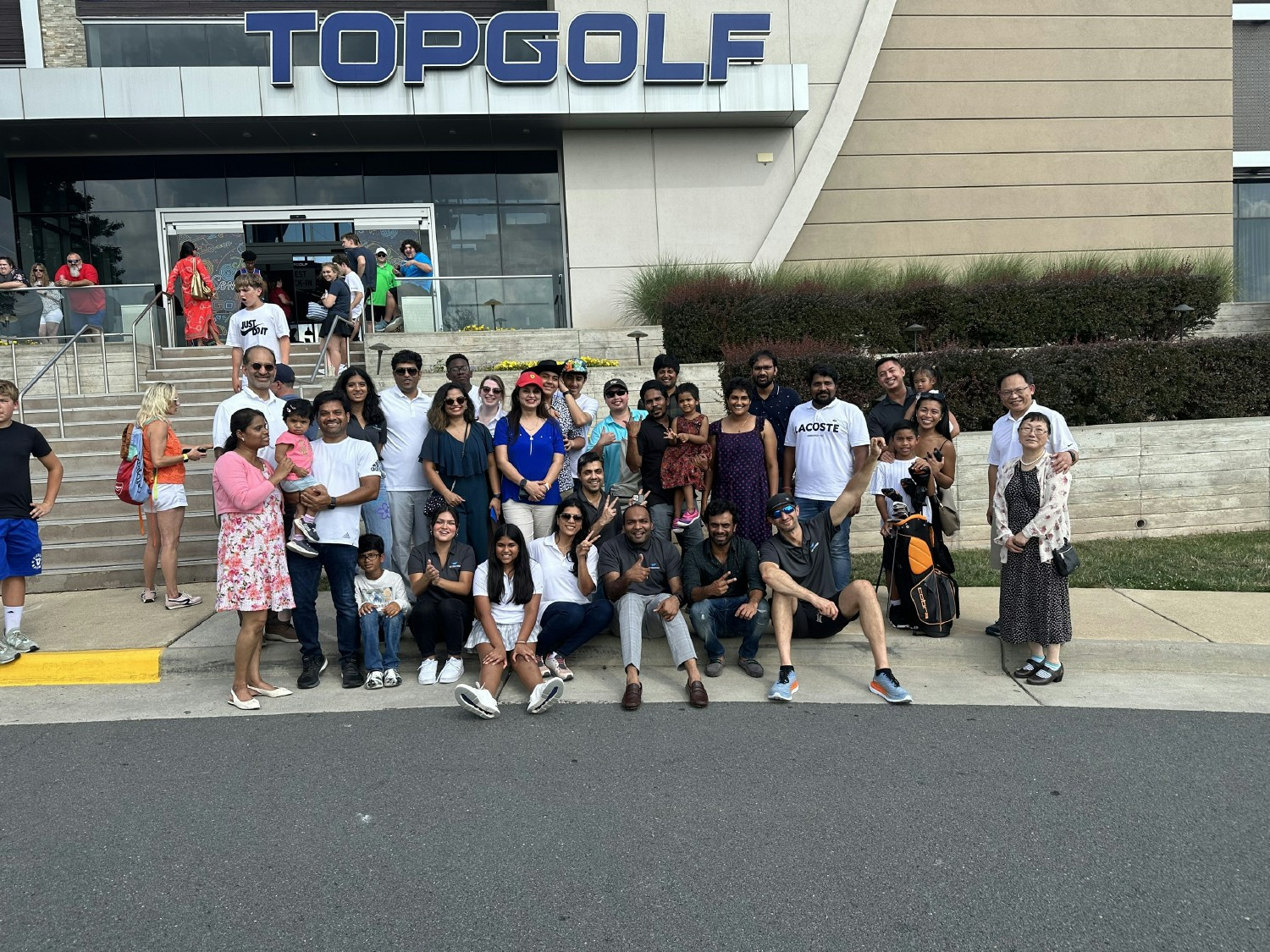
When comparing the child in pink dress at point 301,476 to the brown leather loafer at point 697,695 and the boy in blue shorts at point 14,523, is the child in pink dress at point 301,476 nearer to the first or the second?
the boy in blue shorts at point 14,523

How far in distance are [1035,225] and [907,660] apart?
14752 mm

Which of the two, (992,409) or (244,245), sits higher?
(244,245)

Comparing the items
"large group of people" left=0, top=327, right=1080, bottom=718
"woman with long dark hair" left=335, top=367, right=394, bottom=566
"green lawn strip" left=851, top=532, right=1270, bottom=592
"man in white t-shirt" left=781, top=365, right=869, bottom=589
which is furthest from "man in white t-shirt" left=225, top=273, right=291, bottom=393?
"green lawn strip" left=851, top=532, right=1270, bottom=592

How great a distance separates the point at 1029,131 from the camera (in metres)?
17.7

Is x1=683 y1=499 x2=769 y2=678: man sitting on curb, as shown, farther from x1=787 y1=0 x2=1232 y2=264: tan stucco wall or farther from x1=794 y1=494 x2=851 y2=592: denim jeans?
x1=787 y1=0 x2=1232 y2=264: tan stucco wall

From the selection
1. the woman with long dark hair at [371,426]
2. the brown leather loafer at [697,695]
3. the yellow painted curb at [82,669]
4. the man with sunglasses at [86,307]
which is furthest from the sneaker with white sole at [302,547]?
the man with sunglasses at [86,307]

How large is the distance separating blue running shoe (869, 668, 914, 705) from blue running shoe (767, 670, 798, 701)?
0.48 meters

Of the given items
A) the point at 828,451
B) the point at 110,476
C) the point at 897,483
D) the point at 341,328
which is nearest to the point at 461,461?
the point at 828,451

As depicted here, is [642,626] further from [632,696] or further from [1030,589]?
[1030,589]

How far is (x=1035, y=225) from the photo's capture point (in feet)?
58.6

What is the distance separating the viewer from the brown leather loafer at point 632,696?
5.18m

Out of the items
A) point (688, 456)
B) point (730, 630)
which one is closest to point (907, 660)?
point (730, 630)

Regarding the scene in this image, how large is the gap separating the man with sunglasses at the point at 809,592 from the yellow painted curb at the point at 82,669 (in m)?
4.12

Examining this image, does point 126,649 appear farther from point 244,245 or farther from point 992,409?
point 244,245
